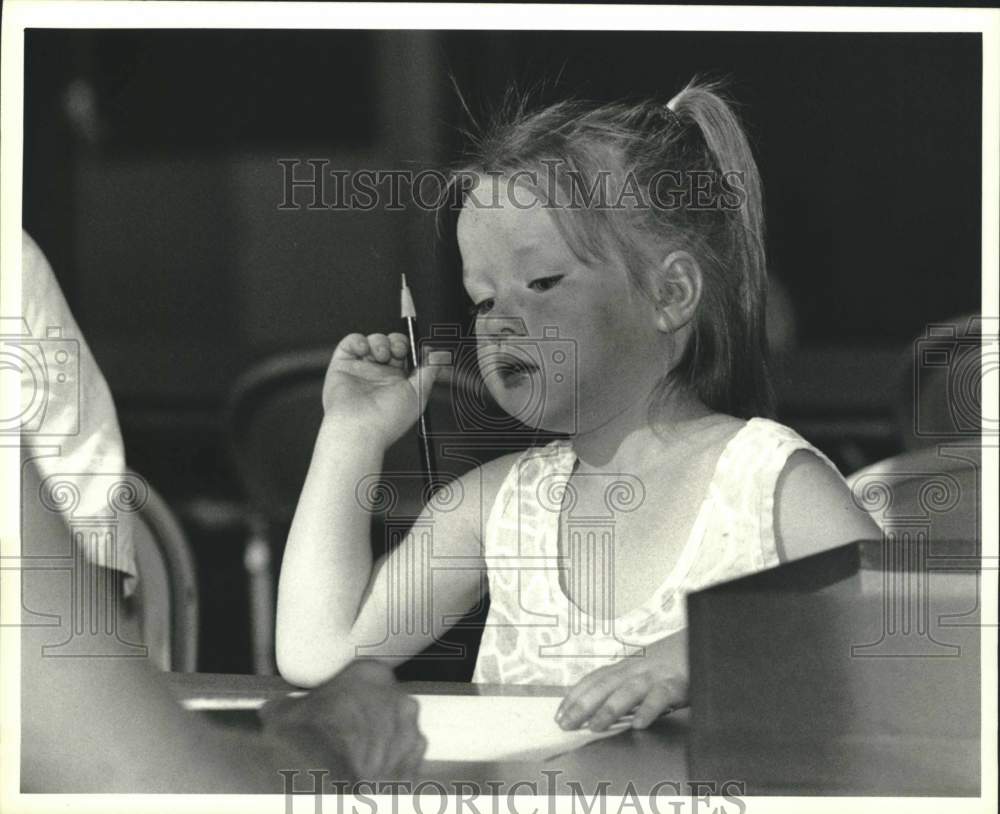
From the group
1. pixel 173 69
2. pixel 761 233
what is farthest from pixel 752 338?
pixel 173 69

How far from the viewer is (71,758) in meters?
1.22

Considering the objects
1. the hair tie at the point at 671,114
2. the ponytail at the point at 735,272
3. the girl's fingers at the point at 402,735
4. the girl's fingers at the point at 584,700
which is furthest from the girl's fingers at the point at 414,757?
the hair tie at the point at 671,114

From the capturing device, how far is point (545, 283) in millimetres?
1214

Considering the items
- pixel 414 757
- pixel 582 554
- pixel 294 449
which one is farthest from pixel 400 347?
pixel 414 757

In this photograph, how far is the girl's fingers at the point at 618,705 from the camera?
1188 mm

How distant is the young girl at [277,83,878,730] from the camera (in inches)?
47.8

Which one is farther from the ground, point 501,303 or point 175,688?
point 501,303

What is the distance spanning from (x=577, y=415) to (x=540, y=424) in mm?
31

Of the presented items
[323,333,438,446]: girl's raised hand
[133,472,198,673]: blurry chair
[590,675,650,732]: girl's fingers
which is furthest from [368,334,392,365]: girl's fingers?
[590,675,650,732]: girl's fingers

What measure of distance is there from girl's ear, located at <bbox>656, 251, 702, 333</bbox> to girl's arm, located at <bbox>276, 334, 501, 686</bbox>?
7.3 inches

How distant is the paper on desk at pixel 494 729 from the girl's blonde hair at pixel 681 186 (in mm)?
276

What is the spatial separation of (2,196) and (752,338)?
0.63 metres

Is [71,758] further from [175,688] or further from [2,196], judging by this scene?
[2,196]
